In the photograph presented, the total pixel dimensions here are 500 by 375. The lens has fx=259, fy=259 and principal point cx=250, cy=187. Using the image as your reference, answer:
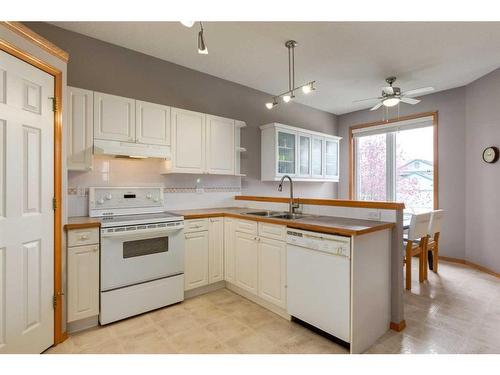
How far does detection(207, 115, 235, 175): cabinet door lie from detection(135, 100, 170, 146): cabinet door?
57 centimetres

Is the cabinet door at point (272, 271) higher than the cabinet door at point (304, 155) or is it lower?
lower

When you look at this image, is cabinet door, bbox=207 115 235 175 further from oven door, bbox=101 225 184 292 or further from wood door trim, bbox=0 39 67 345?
wood door trim, bbox=0 39 67 345

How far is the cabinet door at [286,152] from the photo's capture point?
424cm

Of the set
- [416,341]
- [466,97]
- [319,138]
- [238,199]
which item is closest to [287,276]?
[416,341]

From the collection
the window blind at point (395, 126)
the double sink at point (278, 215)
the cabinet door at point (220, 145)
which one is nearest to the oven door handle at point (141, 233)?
the double sink at point (278, 215)

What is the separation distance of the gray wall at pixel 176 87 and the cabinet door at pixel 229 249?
1.20 m

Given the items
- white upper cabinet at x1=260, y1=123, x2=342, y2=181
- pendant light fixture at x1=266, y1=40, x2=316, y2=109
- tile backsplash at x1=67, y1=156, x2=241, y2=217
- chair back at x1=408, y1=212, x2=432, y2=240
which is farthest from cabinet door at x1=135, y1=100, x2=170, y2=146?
chair back at x1=408, y1=212, x2=432, y2=240

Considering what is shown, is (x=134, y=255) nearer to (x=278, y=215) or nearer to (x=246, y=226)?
(x=246, y=226)

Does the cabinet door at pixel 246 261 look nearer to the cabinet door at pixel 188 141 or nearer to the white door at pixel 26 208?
the cabinet door at pixel 188 141

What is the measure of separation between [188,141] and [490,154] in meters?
4.17

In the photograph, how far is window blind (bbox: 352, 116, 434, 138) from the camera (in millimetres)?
4562

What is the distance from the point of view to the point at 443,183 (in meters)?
4.33
